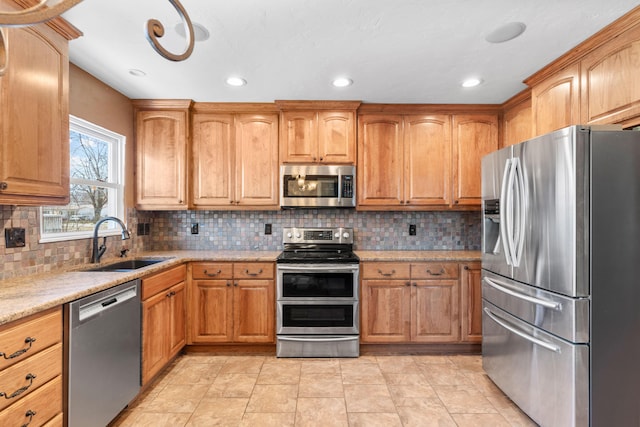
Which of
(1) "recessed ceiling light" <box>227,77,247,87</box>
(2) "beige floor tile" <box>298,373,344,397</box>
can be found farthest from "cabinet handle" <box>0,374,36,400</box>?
(1) "recessed ceiling light" <box>227,77,247,87</box>

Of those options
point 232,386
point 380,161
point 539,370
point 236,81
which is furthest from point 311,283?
point 236,81

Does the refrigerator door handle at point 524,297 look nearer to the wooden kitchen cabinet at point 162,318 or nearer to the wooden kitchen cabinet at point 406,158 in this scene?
the wooden kitchen cabinet at point 406,158

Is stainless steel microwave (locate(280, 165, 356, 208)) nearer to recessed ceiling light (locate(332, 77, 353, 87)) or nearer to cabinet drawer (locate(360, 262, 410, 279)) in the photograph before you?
cabinet drawer (locate(360, 262, 410, 279))

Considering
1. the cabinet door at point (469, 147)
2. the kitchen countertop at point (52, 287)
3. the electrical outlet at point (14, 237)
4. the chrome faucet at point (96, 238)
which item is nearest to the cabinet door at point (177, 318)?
the kitchen countertop at point (52, 287)

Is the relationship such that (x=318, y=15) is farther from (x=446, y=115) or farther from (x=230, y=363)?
(x=230, y=363)

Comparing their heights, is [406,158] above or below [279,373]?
above

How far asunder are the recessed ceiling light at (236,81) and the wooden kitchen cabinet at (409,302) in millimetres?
1886

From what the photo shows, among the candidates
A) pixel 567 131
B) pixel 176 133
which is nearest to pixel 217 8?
pixel 176 133

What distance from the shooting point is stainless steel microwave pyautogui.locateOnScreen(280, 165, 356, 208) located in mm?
3031

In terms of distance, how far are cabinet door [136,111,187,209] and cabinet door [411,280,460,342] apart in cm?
239

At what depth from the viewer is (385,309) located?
2.82 metres

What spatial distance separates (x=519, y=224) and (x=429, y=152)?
1416 mm

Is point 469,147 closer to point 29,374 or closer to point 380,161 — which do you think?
point 380,161

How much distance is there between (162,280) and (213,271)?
51 cm
